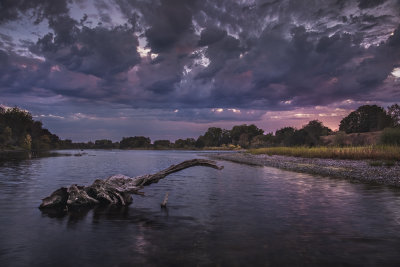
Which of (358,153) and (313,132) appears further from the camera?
(313,132)

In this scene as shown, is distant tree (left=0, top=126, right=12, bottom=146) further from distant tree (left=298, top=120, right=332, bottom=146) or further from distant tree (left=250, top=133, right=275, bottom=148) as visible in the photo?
distant tree (left=298, top=120, right=332, bottom=146)

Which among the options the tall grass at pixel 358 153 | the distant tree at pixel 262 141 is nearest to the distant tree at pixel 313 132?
the tall grass at pixel 358 153

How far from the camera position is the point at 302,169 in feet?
117

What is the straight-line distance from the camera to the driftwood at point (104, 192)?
1422 centimetres

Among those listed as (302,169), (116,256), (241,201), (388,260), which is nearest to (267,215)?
(241,201)

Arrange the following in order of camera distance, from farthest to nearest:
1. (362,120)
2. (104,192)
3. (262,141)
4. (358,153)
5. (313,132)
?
(262,141)
(362,120)
(313,132)
(358,153)
(104,192)

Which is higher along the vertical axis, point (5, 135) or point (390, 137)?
point (5, 135)

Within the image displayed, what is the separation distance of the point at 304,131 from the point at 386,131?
37.6 metres

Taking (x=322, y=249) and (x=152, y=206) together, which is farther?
(x=152, y=206)

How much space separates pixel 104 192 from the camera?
15.0 meters

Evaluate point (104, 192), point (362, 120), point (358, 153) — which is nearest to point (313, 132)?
point (358, 153)

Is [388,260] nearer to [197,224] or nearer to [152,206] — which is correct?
[197,224]

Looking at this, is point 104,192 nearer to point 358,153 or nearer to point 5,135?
point 358,153

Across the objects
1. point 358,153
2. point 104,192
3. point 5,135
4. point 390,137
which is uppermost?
point 5,135
